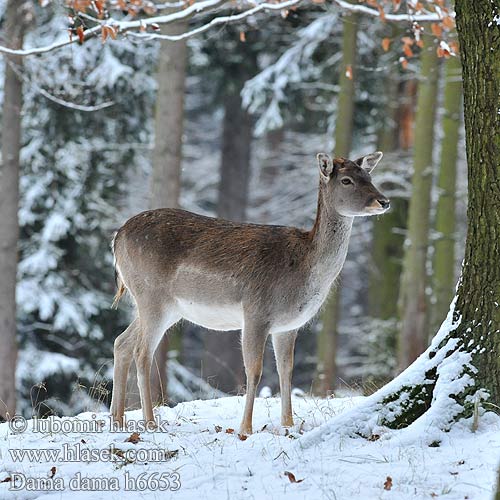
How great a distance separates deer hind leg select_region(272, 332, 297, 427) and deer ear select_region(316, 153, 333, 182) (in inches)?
50.3

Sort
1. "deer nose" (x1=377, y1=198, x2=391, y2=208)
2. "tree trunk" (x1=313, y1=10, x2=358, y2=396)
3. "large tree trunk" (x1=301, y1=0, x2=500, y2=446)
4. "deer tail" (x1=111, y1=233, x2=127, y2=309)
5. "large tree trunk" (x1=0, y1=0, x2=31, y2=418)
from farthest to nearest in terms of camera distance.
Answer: "tree trunk" (x1=313, y1=10, x2=358, y2=396) < "large tree trunk" (x1=0, y1=0, x2=31, y2=418) < "deer tail" (x1=111, y1=233, x2=127, y2=309) < "deer nose" (x1=377, y1=198, x2=391, y2=208) < "large tree trunk" (x1=301, y1=0, x2=500, y2=446)

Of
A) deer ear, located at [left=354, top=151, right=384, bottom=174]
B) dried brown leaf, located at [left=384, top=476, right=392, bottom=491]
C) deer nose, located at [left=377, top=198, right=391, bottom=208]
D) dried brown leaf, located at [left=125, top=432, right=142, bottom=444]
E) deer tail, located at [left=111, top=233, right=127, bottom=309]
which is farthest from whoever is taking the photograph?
deer tail, located at [left=111, top=233, right=127, bottom=309]

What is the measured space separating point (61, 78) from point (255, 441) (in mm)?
10265

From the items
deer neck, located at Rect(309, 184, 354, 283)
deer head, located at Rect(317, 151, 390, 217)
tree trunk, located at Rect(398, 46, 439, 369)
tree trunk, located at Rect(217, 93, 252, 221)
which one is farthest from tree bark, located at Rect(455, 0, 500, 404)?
tree trunk, located at Rect(217, 93, 252, 221)

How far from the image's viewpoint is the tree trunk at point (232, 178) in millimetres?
21391

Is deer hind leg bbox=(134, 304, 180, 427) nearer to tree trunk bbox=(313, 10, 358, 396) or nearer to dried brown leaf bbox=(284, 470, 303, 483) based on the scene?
Answer: dried brown leaf bbox=(284, 470, 303, 483)

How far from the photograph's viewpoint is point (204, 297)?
287 inches

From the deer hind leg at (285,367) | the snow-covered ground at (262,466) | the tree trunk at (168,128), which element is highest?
the tree trunk at (168,128)

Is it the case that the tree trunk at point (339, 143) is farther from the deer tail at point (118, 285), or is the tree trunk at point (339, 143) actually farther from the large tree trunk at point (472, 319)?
the large tree trunk at point (472, 319)

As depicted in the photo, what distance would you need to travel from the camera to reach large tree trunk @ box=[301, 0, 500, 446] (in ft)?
19.2

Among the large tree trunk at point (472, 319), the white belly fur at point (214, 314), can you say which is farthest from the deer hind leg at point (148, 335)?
the large tree trunk at point (472, 319)

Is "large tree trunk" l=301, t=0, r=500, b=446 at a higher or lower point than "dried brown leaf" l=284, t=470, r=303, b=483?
higher

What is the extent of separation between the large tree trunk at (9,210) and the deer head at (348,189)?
712cm

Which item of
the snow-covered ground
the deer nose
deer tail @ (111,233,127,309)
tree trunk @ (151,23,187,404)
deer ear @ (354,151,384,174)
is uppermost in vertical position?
tree trunk @ (151,23,187,404)
